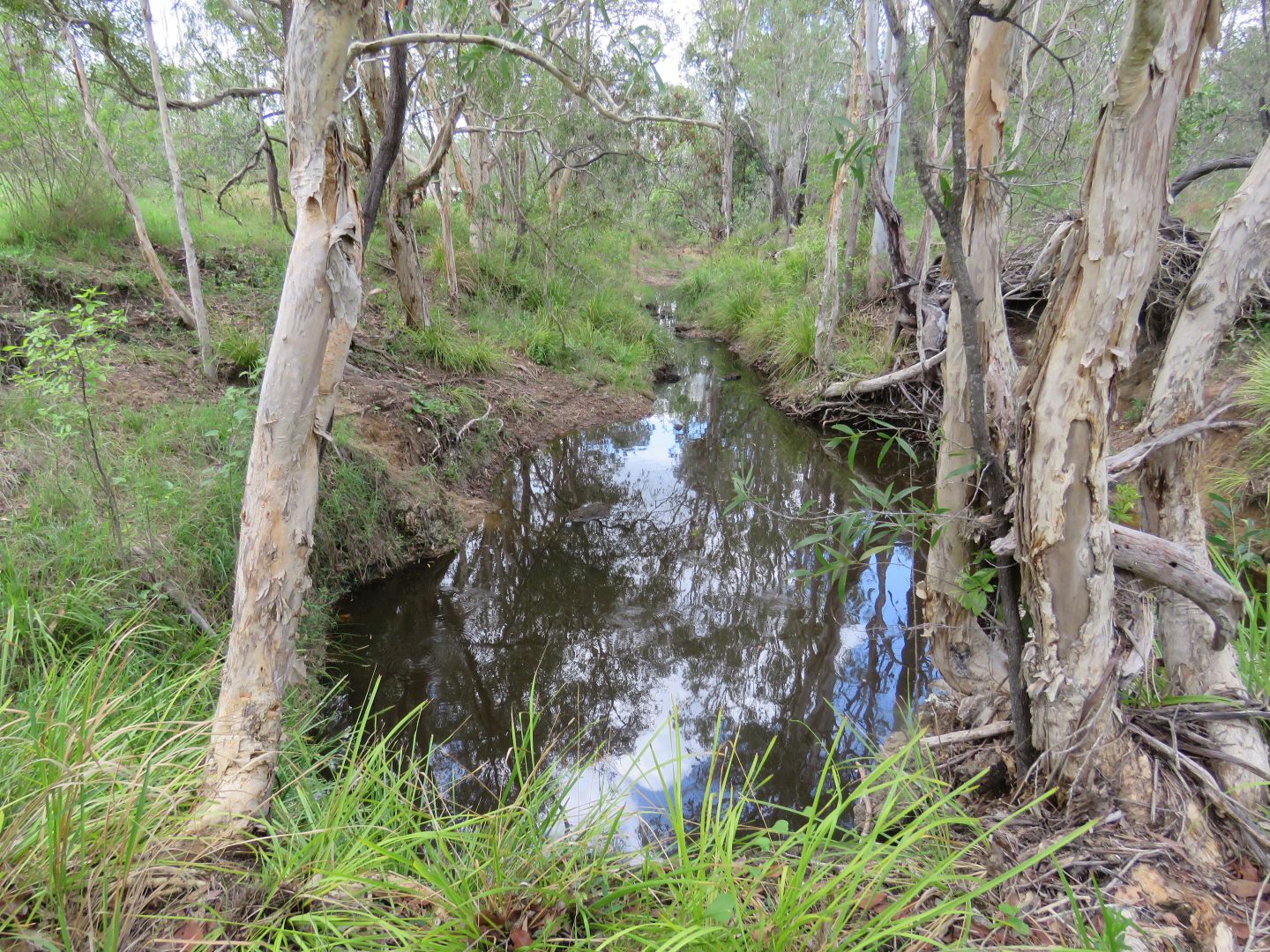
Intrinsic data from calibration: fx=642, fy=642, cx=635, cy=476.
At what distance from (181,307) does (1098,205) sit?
5936 millimetres

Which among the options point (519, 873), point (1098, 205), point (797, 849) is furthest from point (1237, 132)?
point (519, 873)

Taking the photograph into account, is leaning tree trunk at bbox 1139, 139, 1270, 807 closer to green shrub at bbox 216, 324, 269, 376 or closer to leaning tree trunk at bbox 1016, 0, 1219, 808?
leaning tree trunk at bbox 1016, 0, 1219, 808

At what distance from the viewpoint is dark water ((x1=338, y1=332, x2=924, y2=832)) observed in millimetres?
3135

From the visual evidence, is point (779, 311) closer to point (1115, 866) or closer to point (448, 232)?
point (448, 232)

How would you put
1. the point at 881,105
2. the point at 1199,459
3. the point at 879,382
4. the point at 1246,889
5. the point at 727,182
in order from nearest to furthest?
the point at 1246,889 → the point at 1199,459 → the point at 881,105 → the point at 879,382 → the point at 727,182

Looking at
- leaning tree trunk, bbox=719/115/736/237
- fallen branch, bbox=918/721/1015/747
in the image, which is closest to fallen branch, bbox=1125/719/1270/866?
fallen branch, bbox=918/721/1015/747

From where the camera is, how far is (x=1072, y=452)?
5.76 feet

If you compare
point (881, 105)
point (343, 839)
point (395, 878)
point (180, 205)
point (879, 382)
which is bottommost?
point (343, 839)

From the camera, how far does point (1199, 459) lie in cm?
200

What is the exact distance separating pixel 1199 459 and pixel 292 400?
279cm

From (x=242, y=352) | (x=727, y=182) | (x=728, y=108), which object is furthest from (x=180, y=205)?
(x=727, y=182)

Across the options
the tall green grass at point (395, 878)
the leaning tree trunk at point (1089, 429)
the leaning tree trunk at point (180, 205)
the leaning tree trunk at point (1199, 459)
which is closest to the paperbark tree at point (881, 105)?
the leaning tree trunk at point (1199, 459)

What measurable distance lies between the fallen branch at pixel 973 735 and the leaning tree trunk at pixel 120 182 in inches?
207

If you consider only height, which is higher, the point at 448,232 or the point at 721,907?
the point at 448,232
